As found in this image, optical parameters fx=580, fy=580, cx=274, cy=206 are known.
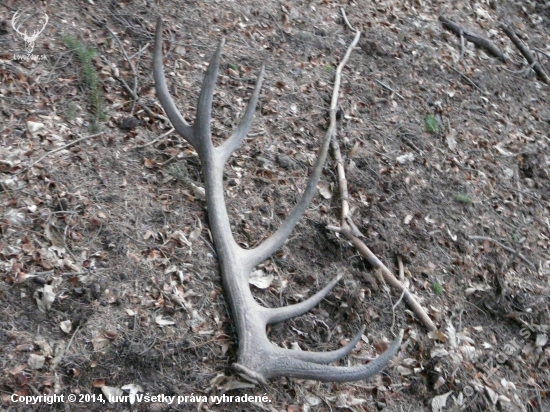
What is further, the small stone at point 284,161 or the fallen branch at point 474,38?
the fallen branch at point 474,38

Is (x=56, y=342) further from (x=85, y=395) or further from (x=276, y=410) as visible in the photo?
(x=276, y=410)

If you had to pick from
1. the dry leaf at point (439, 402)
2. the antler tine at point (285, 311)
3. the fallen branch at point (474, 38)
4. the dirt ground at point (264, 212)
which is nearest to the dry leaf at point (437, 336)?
the dirt ground at point (264, 212)

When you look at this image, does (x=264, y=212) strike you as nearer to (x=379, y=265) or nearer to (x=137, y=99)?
(x=379, y=265)

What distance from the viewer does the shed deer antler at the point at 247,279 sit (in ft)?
9.03

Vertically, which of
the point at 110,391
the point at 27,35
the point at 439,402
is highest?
the point at 27,35

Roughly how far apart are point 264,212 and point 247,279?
0.75 metres

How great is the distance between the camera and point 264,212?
377 centimetres

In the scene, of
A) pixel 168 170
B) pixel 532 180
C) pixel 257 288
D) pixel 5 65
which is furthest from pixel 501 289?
pixel 5 65

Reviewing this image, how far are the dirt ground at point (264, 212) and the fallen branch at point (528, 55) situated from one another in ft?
2.95

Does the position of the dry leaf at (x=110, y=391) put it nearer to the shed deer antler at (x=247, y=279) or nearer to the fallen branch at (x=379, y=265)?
the shed deer antler at (x=247, y=279)

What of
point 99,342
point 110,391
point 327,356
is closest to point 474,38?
point 327,356

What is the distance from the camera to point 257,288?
10.9 ft

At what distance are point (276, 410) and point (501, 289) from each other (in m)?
2.16

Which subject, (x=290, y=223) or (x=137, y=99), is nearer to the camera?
(x=290, y=223)
